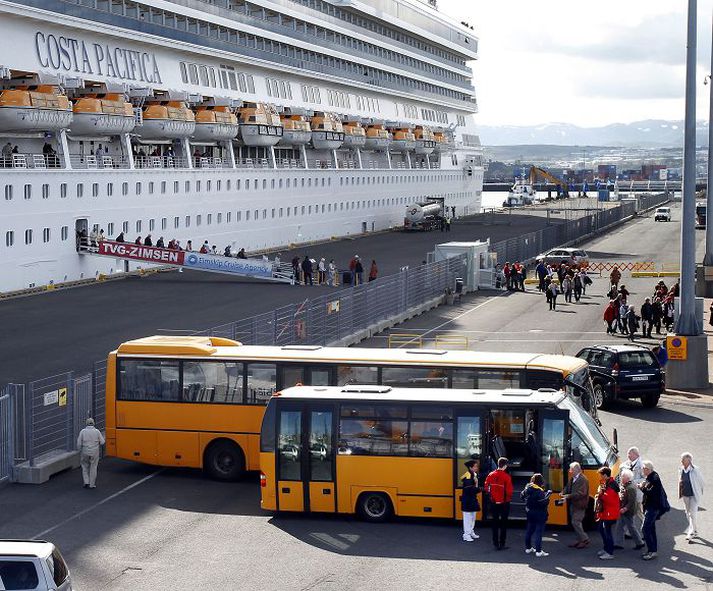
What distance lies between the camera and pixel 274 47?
267 ft

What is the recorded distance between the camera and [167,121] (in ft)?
200

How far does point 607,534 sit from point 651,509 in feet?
2.10

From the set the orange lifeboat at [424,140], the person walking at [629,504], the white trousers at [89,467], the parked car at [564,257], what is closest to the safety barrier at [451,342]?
the white trousers at [89,467]

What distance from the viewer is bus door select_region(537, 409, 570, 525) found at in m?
18.0

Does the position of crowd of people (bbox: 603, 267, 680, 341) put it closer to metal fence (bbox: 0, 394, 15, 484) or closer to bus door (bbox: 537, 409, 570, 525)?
bus door (bbox: 537, 409, 570, 525)

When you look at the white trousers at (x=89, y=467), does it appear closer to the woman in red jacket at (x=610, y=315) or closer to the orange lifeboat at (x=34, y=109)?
the woman in red jacket at (x=610, y=315)

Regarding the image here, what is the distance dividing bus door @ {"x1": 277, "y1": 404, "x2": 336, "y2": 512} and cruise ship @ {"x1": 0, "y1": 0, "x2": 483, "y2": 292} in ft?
99.4

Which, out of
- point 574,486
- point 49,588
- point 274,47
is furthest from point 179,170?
point 49,588

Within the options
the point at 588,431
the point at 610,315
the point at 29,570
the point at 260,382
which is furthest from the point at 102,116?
the point at 29,570

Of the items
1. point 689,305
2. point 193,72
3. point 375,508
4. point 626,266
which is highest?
point 193,72

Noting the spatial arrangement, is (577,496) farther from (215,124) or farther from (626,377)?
(215,124)

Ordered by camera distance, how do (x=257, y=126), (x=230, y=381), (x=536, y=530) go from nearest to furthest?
1. (x=536, y=530)
2. (x=230, y=381)
3. (x=257, y=126)

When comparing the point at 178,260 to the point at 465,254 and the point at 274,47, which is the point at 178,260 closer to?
the point at 465,254

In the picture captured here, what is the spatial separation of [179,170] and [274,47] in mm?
22104
